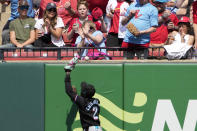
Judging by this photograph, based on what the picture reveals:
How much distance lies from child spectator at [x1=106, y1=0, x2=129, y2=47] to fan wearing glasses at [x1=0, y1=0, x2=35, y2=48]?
4.43 ft

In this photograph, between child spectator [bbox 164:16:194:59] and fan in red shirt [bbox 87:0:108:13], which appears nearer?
child spectator [bbox 164:16:194:59]

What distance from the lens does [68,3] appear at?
900 centimetres

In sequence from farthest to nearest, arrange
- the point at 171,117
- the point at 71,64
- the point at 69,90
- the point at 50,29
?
the point at 50,29 < the point at 171,117 < the point at 71,64 < the point at 69,90

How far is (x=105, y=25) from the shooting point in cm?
916

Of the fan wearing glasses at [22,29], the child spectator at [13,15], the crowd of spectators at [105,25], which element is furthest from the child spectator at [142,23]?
the child spectator at [13,15]

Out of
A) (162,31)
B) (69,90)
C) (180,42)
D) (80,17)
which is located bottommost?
(69,90)

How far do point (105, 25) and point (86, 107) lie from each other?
249cm

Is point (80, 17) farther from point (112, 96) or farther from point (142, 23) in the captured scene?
point (112, 96)

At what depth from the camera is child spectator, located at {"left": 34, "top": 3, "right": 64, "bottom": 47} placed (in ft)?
28.1

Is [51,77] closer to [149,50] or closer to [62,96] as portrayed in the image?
[62,96]

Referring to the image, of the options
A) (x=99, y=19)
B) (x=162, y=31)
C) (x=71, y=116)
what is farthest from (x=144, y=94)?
(x=99, y=19)

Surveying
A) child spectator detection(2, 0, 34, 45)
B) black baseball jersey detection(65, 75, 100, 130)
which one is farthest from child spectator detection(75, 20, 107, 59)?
child spectator detection(2, 0, 34, 45)

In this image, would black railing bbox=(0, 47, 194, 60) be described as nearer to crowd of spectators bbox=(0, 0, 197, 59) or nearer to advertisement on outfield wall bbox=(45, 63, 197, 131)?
crowd of spectators bbox=(0, 0, 197, 59)

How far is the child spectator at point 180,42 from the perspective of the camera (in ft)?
24.8
